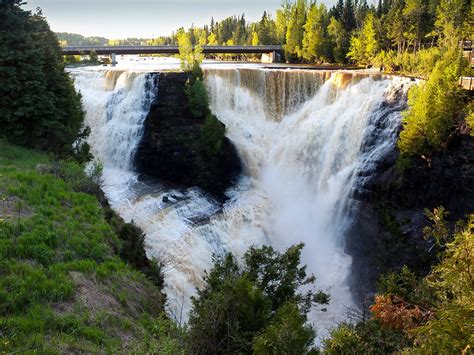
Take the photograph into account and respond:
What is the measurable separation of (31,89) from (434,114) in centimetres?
1952

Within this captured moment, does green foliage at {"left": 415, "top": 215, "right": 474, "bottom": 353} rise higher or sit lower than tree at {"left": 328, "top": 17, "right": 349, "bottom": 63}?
lower

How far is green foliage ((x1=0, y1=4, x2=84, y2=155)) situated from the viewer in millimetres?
17562

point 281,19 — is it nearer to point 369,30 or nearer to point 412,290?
point 369,30

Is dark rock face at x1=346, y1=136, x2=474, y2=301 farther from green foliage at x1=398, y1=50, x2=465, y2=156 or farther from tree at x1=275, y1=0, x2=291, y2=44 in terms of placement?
tree at x1=275, y1=0, x2=291, y2=44

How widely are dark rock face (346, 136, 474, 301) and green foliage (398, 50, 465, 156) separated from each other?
767 mm

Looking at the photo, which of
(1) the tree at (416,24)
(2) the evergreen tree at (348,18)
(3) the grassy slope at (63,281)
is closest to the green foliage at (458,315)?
(3) the grassy slope at (63,281)

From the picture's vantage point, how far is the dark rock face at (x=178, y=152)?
27516mm

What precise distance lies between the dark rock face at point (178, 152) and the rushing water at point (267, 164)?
29.4 inches

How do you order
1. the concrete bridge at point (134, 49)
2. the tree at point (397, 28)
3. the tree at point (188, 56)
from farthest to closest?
the concrete bridge at point (134, 49) < the tree at point (397, 28) < the tree at point (188, 56)

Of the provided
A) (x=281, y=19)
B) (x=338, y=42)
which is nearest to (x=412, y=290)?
(x=338, y=42)

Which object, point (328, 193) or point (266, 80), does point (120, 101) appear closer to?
point (266, 80)

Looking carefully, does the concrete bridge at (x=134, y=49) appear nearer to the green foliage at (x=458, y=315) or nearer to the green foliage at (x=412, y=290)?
the green foliage at (x=412, y=290)

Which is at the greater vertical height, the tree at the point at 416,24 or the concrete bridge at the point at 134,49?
the tree at the point at 416,24

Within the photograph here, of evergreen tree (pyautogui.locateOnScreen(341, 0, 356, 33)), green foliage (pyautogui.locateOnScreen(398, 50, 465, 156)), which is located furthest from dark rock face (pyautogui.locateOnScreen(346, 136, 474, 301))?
evergreen tree (pyautogui.locateOnScreen(341, 0, 356, 33))
